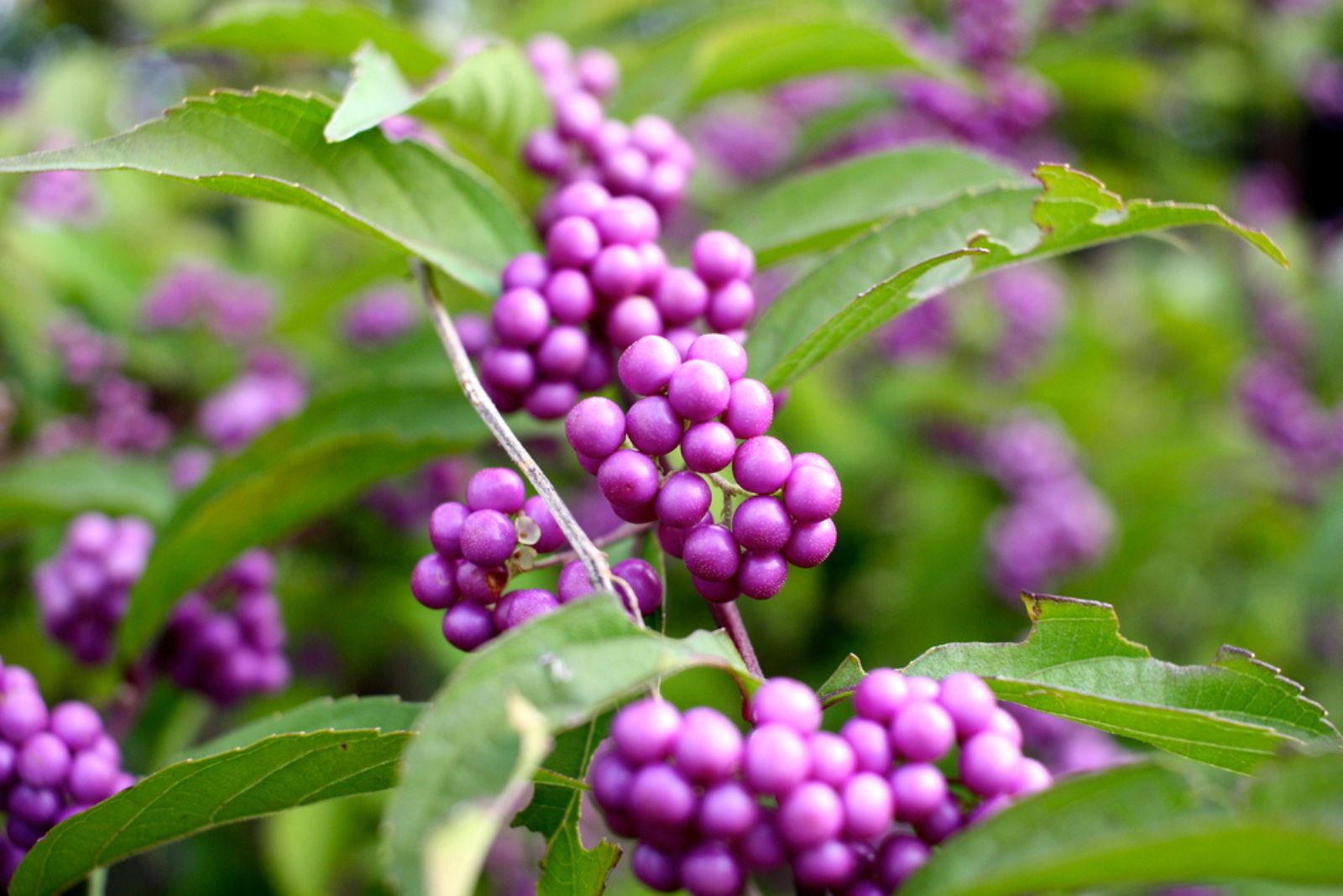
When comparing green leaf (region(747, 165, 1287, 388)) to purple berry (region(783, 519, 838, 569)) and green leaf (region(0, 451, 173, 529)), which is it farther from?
green leaf (region(0, 451, 173, 529))

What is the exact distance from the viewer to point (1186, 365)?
4.81 metres

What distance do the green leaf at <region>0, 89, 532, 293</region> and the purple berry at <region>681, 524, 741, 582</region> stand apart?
58 centimetres

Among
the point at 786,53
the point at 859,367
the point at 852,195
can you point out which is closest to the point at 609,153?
the point at 852,195

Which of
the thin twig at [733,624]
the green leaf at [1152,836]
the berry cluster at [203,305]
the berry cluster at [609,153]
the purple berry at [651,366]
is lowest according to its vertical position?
the green leaf at [1152,836]

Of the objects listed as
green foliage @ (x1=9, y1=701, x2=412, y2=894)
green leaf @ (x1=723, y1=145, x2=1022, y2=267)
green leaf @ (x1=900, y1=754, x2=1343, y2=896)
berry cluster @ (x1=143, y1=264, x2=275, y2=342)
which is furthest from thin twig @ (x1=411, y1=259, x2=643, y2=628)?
berry cluster @ (x1=143, y1=264, x2=275, y2=342)

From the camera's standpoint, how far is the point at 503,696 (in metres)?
0.91

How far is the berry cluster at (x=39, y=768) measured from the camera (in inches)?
59.8

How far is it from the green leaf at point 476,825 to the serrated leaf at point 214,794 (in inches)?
10.7

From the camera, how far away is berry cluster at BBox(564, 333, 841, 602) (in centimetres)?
118

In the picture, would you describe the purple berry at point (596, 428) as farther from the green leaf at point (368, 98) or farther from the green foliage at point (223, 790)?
the green leaf at point (368, 98)

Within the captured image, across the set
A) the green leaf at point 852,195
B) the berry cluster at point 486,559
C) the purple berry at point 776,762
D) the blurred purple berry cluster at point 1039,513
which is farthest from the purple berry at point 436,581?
the blurred purple berry cluster at point 1039,513

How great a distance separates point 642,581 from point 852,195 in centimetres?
91

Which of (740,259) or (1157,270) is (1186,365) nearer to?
(1157,270)

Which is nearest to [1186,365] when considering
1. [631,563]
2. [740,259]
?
[740,259]
